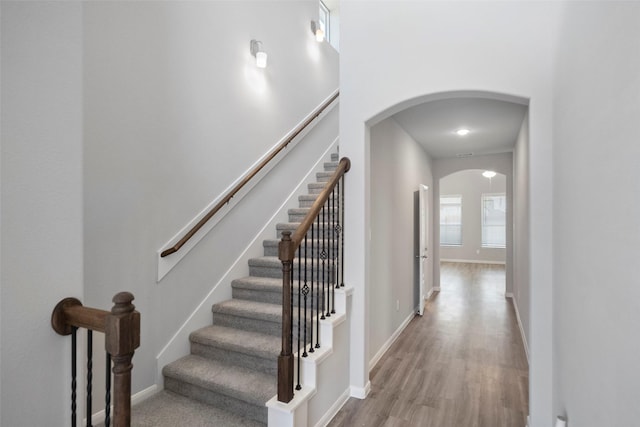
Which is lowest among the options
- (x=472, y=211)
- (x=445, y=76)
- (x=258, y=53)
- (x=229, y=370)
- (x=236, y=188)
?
(x=229, y=370)

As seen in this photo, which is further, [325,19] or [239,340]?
[325,19]

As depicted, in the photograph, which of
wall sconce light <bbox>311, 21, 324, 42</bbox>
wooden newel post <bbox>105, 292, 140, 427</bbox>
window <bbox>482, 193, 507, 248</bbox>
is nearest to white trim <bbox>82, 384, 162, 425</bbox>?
wooden newel post <bbox>105, 292, 140, 427</bbox>

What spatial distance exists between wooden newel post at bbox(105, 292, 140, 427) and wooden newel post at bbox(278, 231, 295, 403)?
1.17 m

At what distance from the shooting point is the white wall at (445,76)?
229cm

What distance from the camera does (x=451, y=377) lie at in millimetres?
3230

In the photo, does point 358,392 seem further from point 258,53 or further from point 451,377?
point 258,53

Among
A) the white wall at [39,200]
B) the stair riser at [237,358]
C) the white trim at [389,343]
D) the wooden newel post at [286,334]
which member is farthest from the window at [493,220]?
the white wall at [39,200]

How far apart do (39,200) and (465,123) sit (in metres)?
4.35

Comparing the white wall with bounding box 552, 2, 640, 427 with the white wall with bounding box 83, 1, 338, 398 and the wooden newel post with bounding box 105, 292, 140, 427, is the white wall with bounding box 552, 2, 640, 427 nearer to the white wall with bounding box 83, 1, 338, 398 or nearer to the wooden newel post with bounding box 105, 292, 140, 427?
the wooden newel post with bounding box 105, 292, 140, 427

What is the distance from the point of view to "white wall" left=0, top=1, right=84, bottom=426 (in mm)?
1029

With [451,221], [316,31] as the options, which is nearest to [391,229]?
[316,31]

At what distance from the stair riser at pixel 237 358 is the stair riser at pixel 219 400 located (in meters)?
0.27

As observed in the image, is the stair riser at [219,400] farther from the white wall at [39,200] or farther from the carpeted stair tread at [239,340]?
the white wall at [39,200]

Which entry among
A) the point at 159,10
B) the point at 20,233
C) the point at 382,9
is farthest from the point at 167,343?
the point at 382,9
